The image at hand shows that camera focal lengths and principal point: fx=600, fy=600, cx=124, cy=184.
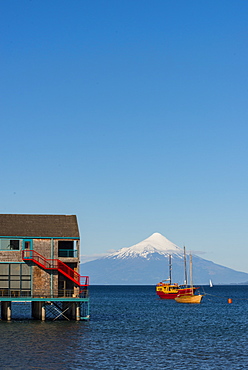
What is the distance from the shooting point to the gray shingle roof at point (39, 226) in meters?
66.2

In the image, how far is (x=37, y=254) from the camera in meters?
65.4

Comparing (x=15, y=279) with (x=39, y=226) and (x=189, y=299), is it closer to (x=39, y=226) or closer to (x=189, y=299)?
(x=39, y=226)

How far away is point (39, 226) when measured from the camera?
67438 millimetres

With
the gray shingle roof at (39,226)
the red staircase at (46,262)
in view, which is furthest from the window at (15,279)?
the gray shingle roof at (39,226)

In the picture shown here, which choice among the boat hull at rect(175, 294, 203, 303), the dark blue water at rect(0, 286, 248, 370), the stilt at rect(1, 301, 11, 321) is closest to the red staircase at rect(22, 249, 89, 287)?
the dark blue water at rect(0, 286, 248, 370)

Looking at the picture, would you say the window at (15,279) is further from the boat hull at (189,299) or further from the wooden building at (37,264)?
the boat hull at (189,299)

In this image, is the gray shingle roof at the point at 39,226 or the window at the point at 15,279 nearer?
the window at the point at 15,279

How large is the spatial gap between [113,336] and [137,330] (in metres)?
7.87

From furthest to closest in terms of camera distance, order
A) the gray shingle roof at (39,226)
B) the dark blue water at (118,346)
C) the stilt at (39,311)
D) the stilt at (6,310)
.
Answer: the stilt at (6,310) → the stilt at (39,311) → the gray shingle roof at (39,226) → the dark blue water at (118,346)

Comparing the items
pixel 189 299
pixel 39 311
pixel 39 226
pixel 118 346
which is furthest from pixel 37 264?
pixel 189 299

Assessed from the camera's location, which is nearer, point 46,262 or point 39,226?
point 46,262

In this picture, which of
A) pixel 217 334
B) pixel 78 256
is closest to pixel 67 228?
pixel 78 256

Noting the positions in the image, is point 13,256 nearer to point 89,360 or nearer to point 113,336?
point 113,336

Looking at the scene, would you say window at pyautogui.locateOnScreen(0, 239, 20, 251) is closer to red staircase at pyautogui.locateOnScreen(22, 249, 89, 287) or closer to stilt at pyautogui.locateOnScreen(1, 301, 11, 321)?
red staircase at pyautogui.locateOnScreen(22, 249, 89, 287)
